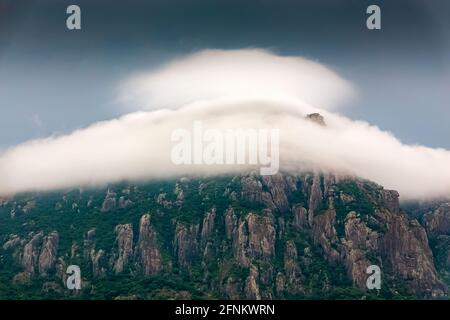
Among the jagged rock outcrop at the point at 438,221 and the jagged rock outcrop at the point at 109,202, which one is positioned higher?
the jagged rock outcrop at the point at 109,202

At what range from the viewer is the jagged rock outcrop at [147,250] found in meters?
71.8

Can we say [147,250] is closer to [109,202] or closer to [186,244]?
[186,244]

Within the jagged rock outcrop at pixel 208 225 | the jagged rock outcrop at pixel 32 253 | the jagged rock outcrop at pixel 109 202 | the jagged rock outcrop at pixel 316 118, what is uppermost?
the jagged rock outcrop at pixel 316 118

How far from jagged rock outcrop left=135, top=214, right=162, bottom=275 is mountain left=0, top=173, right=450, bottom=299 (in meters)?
0.17

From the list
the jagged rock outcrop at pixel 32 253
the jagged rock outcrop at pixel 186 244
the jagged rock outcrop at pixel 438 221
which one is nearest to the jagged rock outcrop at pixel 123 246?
the jagged rock outcrop at pixel 186 244

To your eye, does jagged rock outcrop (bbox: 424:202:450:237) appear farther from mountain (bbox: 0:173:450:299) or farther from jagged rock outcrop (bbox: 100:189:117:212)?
jagged rock outcrop (bbox: 100:189:117:212)

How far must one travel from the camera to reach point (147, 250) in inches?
3073

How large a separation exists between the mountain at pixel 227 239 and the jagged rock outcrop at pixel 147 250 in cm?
17

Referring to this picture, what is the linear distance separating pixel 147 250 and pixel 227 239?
10104mm

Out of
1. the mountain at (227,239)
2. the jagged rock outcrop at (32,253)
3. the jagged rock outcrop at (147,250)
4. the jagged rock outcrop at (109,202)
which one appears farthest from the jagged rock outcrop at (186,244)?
the jagged rock outcrop at (32,253)

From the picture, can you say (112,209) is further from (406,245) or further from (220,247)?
(406,245)

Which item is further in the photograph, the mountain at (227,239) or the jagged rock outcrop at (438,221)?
the jagged rock outcrop at (438,221)

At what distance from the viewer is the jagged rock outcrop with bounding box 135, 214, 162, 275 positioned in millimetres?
71750

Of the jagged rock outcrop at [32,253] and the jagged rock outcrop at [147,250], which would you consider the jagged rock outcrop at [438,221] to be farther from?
the jagged rock outcrop at [32,253]
